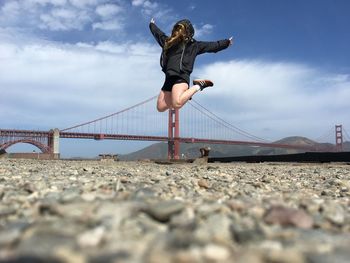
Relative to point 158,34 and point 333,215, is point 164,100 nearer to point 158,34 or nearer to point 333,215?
point 158,34

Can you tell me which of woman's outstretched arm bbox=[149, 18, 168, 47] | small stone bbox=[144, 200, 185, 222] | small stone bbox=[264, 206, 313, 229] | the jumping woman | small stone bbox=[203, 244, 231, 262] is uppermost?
woman's outstretched arm bbox=[149, 18, 168, 47]

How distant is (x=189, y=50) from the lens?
5.75m

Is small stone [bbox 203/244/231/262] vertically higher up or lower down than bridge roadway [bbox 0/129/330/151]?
lower down

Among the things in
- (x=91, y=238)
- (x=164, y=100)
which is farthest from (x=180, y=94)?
(x=91, y=238)

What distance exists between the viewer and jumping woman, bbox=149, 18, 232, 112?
5637 millimetres

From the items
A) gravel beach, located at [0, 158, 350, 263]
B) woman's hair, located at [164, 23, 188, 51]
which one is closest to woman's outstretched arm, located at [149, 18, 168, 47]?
woman's hair, located at [164, 23, 188, 51]

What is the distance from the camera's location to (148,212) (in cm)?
187

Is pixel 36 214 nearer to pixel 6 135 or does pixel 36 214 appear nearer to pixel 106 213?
pixel 106 213

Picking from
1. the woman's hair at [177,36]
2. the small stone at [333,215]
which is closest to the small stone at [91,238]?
the small stone at [333,215]

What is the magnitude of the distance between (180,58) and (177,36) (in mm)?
286

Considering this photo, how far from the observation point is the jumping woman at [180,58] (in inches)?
222

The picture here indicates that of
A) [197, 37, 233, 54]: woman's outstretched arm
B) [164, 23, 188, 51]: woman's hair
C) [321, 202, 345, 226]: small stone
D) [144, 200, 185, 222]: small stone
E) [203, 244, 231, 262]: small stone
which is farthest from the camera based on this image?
[197, 37, 233, 54]: woman's outstretched arm

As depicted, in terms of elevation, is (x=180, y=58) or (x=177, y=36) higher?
(x=177, y=36)

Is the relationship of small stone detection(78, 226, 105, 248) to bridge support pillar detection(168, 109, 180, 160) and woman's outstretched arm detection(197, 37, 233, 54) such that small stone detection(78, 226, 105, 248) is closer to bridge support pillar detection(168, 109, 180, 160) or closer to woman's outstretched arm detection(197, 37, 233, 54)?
woman's outstretched arm detection(197, 37, 233, 54)
